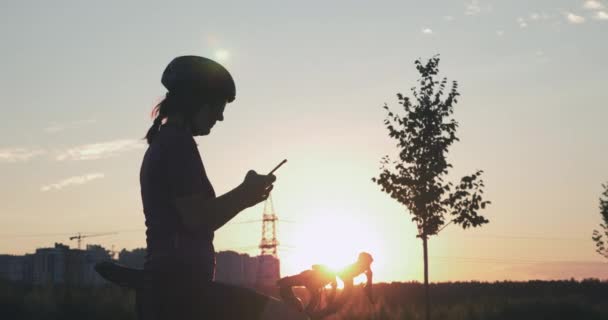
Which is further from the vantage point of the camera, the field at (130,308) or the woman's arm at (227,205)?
the field at (130,308)

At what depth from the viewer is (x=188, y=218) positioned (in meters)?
3.53

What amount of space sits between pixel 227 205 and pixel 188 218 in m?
0.17

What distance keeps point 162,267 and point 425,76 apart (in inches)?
1044

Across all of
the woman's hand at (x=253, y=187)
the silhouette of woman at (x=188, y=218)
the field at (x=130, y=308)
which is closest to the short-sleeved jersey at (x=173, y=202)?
the silhouette of woman at (x=188, y=218)

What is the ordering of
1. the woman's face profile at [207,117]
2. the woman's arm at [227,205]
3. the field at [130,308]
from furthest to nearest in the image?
1. the field at [130,308]
2. the woman's face profile at [207,117]
3. the woman's arm at [227,205]

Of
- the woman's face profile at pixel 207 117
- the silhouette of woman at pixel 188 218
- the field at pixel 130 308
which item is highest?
the woman's face profile at pixel 207 117

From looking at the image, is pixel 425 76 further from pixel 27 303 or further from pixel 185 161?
pixel 185 161

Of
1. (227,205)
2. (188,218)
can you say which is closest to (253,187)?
(227,205)

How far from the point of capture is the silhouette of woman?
352 centimetres

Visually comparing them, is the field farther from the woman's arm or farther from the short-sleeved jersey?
the woman's arm

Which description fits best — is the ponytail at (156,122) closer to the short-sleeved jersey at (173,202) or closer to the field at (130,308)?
the short-sleeved jersey at (173,202)

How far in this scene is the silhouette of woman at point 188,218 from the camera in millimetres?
3520

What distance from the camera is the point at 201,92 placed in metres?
3.83

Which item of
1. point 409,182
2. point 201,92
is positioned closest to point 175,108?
point 201,92
